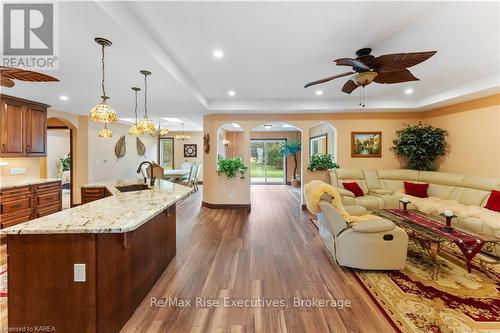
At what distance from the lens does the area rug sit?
2.08m

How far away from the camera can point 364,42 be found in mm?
2904

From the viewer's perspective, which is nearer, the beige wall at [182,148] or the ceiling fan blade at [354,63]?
the ceiling fan blade at [354,63]

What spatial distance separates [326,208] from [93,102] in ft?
17.9

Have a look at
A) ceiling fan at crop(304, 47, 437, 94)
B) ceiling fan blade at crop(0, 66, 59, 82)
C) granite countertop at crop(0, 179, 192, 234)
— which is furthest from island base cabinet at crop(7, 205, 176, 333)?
ceiling fan at crop(304, 47, 437, 94)

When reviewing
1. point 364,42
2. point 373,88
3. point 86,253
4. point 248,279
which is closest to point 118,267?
point 86,253

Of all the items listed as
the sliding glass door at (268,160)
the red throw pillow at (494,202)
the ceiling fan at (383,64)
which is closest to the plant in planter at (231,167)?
the ceiling fan at (383,64)

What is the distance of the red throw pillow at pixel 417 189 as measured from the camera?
5.26m

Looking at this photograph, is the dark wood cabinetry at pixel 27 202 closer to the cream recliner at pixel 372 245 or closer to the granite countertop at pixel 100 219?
the granite countertop at pixel 100 219

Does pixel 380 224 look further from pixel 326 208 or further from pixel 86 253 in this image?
pixel 86 253

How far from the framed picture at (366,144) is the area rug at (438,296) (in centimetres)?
353

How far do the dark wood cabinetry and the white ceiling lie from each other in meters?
1.81

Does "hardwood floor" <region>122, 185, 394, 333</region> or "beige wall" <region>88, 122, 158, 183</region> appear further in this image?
"beige wall" <region>88, 122, 158, 183</region>

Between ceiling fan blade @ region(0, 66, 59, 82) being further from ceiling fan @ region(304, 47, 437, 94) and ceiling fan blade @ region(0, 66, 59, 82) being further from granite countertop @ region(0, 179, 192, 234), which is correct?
ceiling fan @ region(304, 47, 437, 94)

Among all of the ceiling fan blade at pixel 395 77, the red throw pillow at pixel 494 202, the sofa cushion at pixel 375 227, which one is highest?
the ceiling fan blade at pixel 395 77
